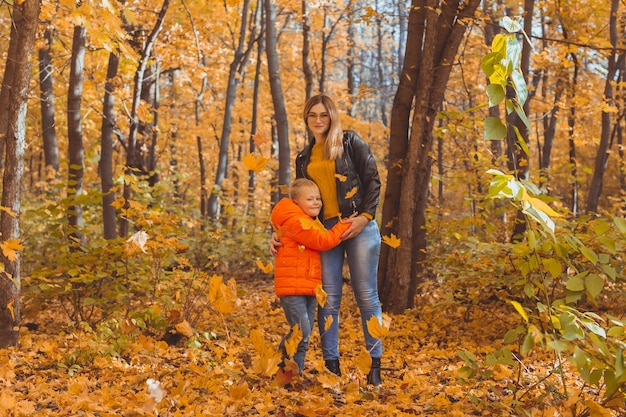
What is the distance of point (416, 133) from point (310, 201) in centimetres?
264

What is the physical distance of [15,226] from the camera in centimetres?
421

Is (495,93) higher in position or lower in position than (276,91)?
lower

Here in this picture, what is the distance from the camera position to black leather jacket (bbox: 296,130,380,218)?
372 centimetres

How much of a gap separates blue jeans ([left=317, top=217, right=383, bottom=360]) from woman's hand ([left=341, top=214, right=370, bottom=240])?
0.25ft

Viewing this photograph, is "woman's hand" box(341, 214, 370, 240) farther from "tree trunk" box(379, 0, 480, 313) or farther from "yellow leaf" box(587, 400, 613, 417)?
"tree trunk" box(379, 0, 480, 313)

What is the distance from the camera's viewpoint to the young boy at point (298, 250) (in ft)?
11.6

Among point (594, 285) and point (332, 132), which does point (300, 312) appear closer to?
point (332, 132)

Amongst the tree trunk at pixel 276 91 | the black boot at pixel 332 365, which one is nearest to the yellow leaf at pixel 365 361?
the black boot at pixel 332 365

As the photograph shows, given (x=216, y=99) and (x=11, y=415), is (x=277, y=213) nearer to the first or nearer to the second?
(x=11, y=415)

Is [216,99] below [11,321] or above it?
above

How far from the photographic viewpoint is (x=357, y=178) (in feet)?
12.4

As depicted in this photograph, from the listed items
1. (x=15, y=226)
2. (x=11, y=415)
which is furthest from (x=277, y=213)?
(x=15, y=226)

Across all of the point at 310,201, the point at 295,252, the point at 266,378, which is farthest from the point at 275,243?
the point at 266,378

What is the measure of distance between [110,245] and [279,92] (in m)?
4.29
